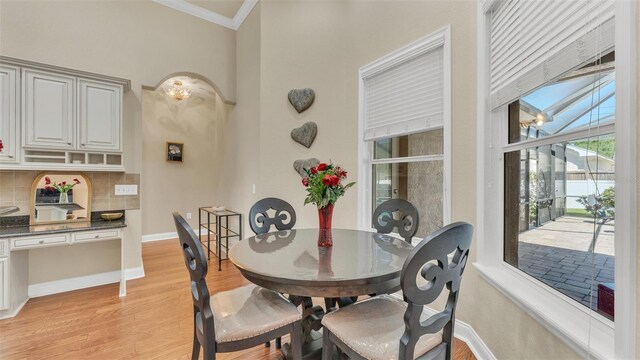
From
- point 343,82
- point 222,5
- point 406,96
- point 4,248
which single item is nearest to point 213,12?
point 222,5

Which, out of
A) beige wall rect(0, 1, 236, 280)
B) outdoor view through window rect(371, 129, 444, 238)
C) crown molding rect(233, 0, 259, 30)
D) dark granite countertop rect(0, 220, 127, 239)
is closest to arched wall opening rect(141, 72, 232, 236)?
beige wall rect(0, 1, 236, 280)

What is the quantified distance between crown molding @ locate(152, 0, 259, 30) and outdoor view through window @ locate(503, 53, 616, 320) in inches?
140

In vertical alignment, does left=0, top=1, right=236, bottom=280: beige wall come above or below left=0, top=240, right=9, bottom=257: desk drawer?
above

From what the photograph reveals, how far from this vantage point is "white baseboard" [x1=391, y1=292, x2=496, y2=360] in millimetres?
1738

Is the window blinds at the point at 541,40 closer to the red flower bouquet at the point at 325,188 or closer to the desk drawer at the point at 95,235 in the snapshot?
the red flower bouquet at the point at 325,188

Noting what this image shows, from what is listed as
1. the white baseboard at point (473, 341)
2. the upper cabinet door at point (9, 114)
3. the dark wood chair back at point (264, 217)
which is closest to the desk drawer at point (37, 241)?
the upper cabinet door at point (9, 114)

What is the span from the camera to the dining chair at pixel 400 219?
6.44ft

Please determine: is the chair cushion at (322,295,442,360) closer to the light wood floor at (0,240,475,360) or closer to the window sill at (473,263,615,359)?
the window sill at (473,263,615,359)

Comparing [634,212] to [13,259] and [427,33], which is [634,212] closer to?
[427,33]

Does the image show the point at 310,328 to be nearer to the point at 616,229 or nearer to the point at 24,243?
the point at 616,229

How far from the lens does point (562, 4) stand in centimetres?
122

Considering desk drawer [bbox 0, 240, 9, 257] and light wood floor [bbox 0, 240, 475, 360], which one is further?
desk drawer [bbox 0, 240, 9, 257]

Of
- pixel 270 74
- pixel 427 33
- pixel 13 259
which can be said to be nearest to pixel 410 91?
pixel 427 33

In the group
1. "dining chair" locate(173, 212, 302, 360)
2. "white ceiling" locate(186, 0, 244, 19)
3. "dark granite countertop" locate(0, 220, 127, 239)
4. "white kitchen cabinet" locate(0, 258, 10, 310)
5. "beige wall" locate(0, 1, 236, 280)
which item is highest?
"white ceiling" locate(186, 0, 244, 19)
